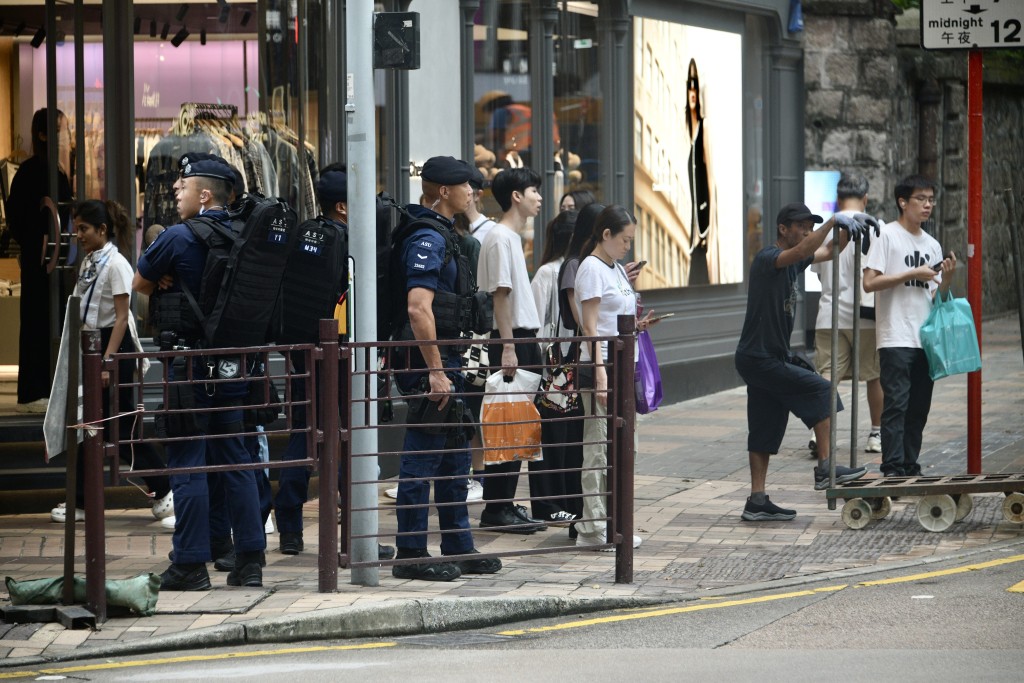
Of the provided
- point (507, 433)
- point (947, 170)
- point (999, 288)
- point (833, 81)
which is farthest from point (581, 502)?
point (999, 288)

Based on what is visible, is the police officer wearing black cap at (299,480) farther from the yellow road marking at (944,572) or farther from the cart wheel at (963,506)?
→ the cart wheel at (963,506)

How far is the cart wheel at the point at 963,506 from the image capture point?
921cm

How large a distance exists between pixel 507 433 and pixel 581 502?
3.56 feet

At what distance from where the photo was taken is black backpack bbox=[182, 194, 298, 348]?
7.62 meters

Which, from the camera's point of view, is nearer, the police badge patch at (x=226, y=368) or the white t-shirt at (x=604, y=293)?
the police badge patch at (x=226, y=368)

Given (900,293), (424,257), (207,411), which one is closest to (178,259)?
(207,411)

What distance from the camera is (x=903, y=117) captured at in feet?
65.8

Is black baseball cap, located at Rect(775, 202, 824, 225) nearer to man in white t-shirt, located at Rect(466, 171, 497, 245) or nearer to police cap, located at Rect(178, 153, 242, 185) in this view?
man in white t-shirt, located at Rect(466, 171, 497, 245)

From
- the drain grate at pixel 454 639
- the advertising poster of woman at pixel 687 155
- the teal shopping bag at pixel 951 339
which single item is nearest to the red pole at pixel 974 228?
the teal shopping bag at pixel 951 339

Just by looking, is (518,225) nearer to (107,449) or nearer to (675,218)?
(107,449)

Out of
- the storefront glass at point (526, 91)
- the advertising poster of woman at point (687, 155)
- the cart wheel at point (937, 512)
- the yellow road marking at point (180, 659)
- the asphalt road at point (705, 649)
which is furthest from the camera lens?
the advertising poster of woman at point (687, 155)

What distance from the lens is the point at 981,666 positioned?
6012 mm

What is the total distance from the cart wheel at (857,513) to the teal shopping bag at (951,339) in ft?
3.47

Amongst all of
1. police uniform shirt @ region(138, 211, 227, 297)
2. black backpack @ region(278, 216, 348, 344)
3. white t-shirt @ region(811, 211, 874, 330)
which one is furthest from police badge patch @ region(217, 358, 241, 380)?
white t-shirt @ region(811, 211, 874, 330)
